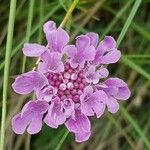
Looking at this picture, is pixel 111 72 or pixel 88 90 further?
pixel 111 72

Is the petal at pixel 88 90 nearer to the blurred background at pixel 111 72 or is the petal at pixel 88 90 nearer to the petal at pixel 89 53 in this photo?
the petal at pixel 89 53

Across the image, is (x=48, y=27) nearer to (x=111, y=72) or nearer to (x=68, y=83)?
(x=68, y=83)

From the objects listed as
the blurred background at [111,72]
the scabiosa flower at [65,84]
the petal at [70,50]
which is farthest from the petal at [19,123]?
the blurred background at [111,72]

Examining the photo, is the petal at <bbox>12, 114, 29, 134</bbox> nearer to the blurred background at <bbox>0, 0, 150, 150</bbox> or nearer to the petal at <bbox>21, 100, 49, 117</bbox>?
the petal at <bbox>21, 100, 49, 117</bbox>

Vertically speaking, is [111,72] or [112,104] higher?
[112,104]

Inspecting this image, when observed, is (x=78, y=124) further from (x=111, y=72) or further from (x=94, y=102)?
(x=111, y=72)

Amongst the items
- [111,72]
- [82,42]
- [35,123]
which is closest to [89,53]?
[82,42]

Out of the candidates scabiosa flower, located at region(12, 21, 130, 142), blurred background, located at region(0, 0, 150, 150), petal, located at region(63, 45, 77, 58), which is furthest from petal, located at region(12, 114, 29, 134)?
blurred background, located at region(0, 0, 150, 150)

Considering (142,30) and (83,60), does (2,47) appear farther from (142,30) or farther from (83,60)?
(83,60)

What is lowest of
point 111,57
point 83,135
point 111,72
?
point 111,72
